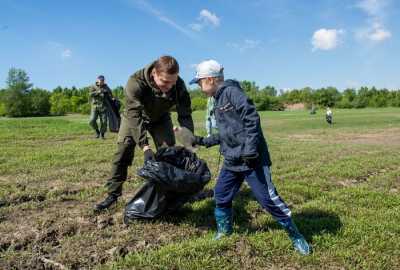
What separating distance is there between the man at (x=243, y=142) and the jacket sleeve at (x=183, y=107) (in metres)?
0.90

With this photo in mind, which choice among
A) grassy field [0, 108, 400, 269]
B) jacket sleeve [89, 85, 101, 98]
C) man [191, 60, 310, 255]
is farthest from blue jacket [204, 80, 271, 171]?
jacket sleeve [89, 85, 101, 98]

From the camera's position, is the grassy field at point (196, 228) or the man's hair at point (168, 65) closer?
the grassy field at point (196, 228)

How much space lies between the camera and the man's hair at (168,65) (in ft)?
13.8

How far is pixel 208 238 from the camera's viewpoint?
408 centimetres

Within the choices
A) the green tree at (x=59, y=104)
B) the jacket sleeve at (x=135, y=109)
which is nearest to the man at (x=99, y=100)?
the jacket sleeve at (x=135, y=109)

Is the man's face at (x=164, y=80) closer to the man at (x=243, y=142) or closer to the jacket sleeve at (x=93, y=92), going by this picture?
the man at (x=243, y=142)

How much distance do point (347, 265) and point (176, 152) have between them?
199 cm

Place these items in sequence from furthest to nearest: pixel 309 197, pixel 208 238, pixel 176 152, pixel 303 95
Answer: pixel 303 95 < pixel 309 197 < pixel 176 152 < pixel 208 238

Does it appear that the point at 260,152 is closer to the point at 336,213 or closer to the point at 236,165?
the point at 236,165

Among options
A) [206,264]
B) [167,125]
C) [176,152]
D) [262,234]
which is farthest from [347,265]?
[167,125]

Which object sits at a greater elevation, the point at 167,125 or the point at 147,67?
the point at 147,67

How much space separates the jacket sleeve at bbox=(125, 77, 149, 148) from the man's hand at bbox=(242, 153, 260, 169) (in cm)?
127

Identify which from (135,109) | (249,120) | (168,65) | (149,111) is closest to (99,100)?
(149,111)

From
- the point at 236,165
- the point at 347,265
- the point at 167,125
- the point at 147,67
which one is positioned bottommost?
the point at 347,265
